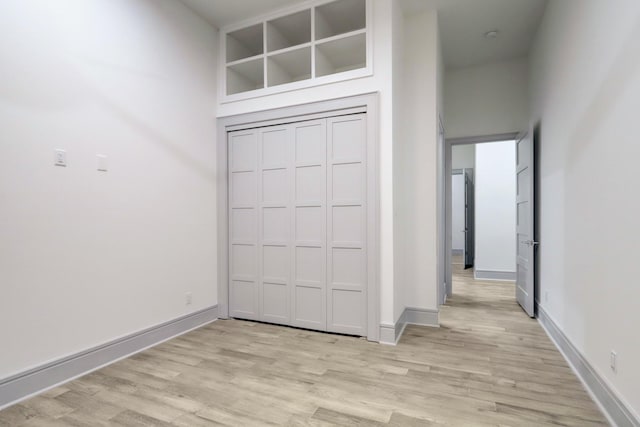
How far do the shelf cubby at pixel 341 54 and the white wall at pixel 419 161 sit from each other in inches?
19.6

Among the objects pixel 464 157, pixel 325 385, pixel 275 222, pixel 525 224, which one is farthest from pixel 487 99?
pixel 464 157

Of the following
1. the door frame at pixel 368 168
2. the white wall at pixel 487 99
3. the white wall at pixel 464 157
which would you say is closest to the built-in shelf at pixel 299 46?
the door frame at pixel 368 168

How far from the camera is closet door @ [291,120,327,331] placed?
3.27 metres

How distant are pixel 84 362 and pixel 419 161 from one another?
3.31 meters

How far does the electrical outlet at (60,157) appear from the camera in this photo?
2.29 m

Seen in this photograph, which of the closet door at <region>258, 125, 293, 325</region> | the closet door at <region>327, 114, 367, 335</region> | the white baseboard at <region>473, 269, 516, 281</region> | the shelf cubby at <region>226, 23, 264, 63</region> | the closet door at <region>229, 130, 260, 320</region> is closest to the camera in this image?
the closet door at <region>327, 114, 367, 335</region>

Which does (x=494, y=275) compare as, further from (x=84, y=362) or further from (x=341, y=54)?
(x=84, y=362)

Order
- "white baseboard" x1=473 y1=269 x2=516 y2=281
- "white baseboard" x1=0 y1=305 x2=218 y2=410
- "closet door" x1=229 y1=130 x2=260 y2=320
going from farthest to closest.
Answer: "white baseboard" x1=473 y1=269 x2=516 y2=281
"closet door" x1=229 y1=130 x2=260 y2=320
"white baseboard" x1=0 y1=305 x2=218 y2=410

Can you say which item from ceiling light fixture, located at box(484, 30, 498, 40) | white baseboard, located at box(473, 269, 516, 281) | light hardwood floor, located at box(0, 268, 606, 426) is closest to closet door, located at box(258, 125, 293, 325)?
light hardwood floor, located at box(0, 268, 606, 426)

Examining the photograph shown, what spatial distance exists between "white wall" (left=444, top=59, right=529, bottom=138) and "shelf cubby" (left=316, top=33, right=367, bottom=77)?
1.75 metres

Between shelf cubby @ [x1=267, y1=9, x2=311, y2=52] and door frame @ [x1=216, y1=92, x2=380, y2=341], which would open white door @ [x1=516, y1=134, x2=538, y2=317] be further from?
shelf cubby @ [x1=267, y1=9, x2=311, y2=52]

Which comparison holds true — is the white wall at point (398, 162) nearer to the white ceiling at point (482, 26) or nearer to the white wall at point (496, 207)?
the white ceiling at point (482, 26)

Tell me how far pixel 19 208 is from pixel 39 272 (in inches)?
16.4

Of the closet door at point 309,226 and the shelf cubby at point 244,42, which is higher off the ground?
the shelf cubby at point 244,42
